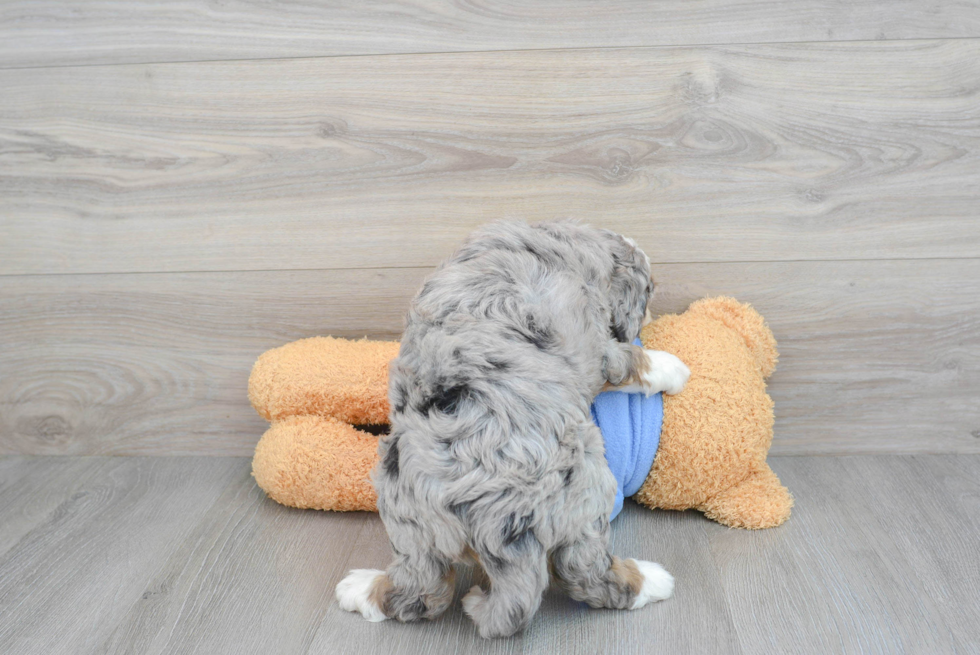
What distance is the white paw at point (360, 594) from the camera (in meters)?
1.46

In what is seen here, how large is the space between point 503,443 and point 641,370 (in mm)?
411

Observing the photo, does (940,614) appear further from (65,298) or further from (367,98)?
(65,298)

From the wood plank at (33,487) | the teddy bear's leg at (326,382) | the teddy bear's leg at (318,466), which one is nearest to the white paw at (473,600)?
the teddy bear's leg at (318,466)

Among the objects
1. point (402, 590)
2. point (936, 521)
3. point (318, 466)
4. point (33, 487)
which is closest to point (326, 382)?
point (318, 466)

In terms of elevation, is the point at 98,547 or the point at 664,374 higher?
the point at 664,374

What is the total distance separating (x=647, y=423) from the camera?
1634mm

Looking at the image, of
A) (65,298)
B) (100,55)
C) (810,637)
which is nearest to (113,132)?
(100,55)

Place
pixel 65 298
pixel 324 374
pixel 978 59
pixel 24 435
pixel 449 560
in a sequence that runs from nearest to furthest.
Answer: pixel 449 560, pixel 978 59, pixel 324 374, pixel 65 298, pixel 24 435

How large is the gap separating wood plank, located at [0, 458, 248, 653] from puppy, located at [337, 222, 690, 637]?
507 mm

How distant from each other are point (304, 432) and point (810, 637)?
1.14 meters

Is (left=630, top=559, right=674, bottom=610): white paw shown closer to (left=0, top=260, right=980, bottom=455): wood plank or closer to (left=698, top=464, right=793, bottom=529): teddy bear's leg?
(left=698, top=464, right=793, bottom=529): teddy bear's leg

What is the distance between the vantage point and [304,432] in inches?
71.9

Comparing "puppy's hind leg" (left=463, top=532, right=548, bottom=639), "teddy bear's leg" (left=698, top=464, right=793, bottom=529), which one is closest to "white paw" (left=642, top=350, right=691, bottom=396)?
"teddy bear's leg" (left=698, top=464, right=793, bottom=529)

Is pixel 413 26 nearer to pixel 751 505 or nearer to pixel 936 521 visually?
pixel 751 505
